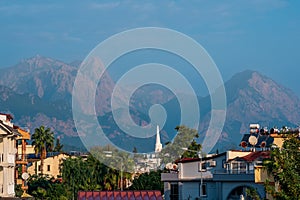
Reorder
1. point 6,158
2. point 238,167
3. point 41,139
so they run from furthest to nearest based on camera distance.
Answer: point 41,139
point 6,158
point 238,167

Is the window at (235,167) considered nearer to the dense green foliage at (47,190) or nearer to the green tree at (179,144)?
the dense green foliage at (47,190)

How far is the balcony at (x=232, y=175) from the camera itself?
6391cm

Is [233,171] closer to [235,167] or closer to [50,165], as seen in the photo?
→ [235,167]

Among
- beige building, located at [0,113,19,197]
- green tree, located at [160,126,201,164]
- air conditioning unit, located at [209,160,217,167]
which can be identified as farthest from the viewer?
green tree, located at [160,126,201,164]

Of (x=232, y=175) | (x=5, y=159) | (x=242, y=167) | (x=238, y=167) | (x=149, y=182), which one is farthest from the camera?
(x=149, y=182)

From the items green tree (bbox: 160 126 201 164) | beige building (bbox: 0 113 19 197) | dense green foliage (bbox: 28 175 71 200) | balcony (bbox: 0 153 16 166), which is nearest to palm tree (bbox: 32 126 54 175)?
dense green foliage (bbox: 28 175 71 200)

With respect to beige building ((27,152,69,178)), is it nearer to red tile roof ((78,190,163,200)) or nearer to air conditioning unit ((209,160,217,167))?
air conditioning unit ((209,160,217,167))

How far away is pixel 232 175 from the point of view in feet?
216

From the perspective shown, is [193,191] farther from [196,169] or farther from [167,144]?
[167,144]

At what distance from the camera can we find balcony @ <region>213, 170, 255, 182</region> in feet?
210

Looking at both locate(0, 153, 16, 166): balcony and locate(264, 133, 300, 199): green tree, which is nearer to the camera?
locate(264, 133, 300, 199): green tree

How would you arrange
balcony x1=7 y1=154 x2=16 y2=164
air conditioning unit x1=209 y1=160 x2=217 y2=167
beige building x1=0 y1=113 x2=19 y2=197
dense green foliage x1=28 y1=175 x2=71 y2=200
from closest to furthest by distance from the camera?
beige building x1=0 y1=113 x2=19 y2=197 → balcony x1=7 y1=154 x2=16 y2=164 → air conditioning unit x1=209 y1=160 x2=217 y2=167 → dense green foliage x1=28 y1=175 x2=71 y2=200

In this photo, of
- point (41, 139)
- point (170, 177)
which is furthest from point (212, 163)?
point (41, 139)

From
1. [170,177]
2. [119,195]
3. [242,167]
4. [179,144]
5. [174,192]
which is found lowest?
[119,195]
